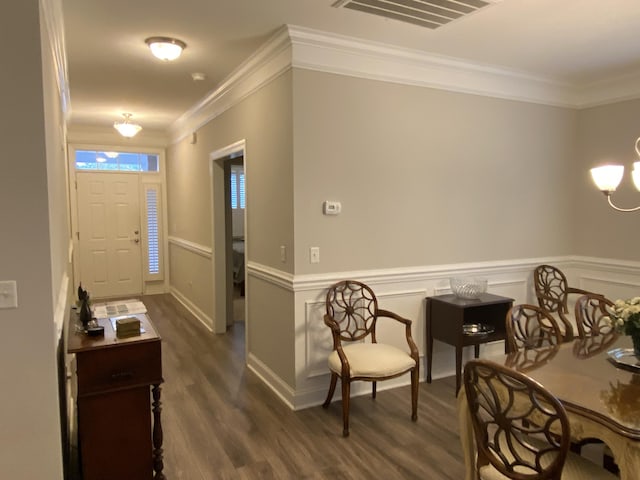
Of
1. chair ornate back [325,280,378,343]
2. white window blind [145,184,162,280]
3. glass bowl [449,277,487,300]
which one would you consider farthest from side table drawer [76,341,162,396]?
white window blind [145,184,162,280]

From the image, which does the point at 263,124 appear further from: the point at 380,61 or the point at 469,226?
the point at 469,226

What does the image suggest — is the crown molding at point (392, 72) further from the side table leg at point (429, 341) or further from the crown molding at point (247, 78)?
the side table leg at point (429, 341)

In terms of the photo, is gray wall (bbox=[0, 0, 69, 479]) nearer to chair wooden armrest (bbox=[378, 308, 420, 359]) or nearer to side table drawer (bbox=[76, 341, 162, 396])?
side table drawer (bbox=[76, 341, 162, 396])

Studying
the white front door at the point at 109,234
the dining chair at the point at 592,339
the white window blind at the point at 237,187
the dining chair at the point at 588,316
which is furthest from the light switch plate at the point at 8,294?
the white window blind at the point at 237,187

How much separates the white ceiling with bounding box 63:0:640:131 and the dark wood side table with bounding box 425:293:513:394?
76.6 inches

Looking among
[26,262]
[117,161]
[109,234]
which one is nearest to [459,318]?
[26,262]

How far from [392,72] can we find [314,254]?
1.53 metres

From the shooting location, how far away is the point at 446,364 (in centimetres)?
400

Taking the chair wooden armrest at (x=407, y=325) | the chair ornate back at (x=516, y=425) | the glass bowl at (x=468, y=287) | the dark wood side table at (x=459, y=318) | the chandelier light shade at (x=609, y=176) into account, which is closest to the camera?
the chair ornate back at (x=516, y=425)

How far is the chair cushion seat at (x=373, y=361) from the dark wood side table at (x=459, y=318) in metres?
0.60

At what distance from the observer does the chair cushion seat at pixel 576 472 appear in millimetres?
1762

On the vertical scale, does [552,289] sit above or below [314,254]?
below

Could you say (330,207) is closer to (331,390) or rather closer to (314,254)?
(314,254)

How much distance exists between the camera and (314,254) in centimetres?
335
